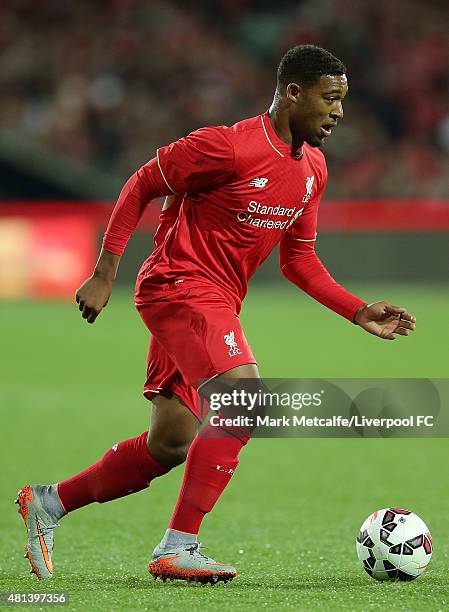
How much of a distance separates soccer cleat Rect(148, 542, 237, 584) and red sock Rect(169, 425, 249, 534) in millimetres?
83

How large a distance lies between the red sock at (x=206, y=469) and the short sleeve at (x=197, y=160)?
86 cm

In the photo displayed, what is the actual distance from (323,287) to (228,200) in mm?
575

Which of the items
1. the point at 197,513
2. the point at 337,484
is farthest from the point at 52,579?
the point at 337,484

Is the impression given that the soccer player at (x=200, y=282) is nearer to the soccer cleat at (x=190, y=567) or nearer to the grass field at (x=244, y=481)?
the soccer cleat at (x=190, y=567)

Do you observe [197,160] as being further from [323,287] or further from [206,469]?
[206,469]

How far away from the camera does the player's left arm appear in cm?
435

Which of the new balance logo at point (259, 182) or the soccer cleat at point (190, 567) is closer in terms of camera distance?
the soccer cleat at point (190, 567)

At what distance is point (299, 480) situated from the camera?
22.1 feet

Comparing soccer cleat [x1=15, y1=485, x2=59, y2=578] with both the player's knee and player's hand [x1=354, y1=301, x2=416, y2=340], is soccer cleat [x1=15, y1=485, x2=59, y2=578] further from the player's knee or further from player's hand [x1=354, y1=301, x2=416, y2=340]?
player's hand [x1=354, y1=301, x2=416, y2=340]

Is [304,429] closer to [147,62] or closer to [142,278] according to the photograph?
[142,278]

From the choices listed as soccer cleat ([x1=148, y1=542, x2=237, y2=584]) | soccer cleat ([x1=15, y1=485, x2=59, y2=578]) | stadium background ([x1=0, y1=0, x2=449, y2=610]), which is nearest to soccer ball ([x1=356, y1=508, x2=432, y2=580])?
soccer cleat ([x1=148, y1=542, x2=237, y2=584])

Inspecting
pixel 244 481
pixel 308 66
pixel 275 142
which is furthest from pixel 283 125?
pixel 244 481

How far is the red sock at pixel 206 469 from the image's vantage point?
157 inches

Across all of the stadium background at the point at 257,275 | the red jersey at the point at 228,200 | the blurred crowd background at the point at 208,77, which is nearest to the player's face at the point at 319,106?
the red jersey at the point at 228,200
